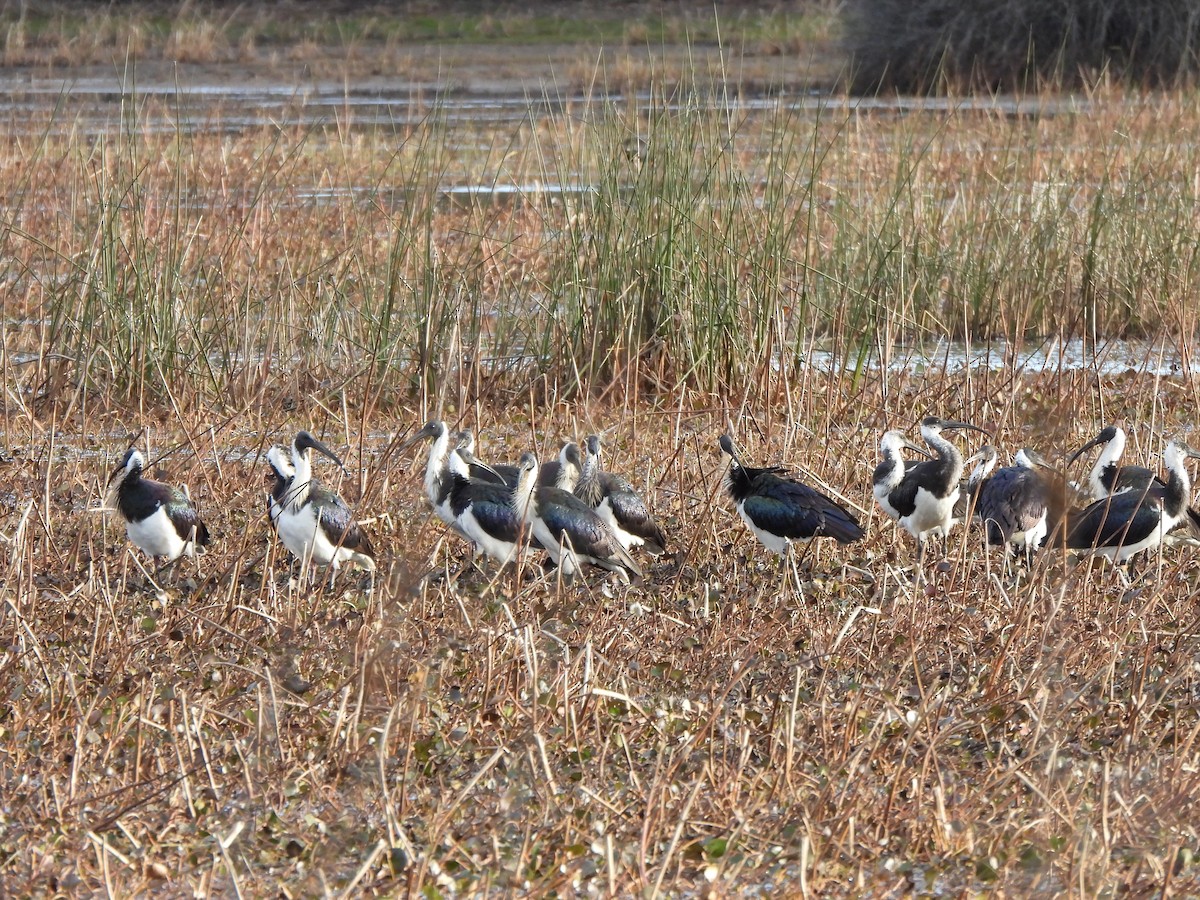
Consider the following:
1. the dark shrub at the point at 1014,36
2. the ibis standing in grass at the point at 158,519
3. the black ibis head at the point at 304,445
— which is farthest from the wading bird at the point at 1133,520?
the dark shrub at the point at 1014,36

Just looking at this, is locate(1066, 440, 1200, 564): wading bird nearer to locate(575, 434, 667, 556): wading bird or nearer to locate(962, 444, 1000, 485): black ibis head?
locate(962, 444, 1000, 485): black ibis head

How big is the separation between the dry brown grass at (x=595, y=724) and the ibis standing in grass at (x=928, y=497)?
17 centimetres

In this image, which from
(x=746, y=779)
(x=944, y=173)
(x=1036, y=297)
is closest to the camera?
(x=746, y=779)

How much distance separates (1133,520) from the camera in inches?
186

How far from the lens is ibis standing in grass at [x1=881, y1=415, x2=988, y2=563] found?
4.88m

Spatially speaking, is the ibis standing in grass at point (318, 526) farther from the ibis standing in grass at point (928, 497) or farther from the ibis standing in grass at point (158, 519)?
the ibis standing in grass at point (928, 497)

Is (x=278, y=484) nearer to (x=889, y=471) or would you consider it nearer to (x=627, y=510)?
(x=627, y=510)

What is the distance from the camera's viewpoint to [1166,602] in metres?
4.50

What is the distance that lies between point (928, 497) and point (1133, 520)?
1.86 feet

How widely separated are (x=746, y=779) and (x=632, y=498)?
5.59 ft

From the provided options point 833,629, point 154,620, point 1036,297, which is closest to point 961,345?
point 1036,297

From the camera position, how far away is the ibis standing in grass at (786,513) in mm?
4816

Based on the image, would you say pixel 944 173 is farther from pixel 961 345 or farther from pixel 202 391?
pixel 202 391

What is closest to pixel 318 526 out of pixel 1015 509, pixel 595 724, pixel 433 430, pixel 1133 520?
pixel 433 430
